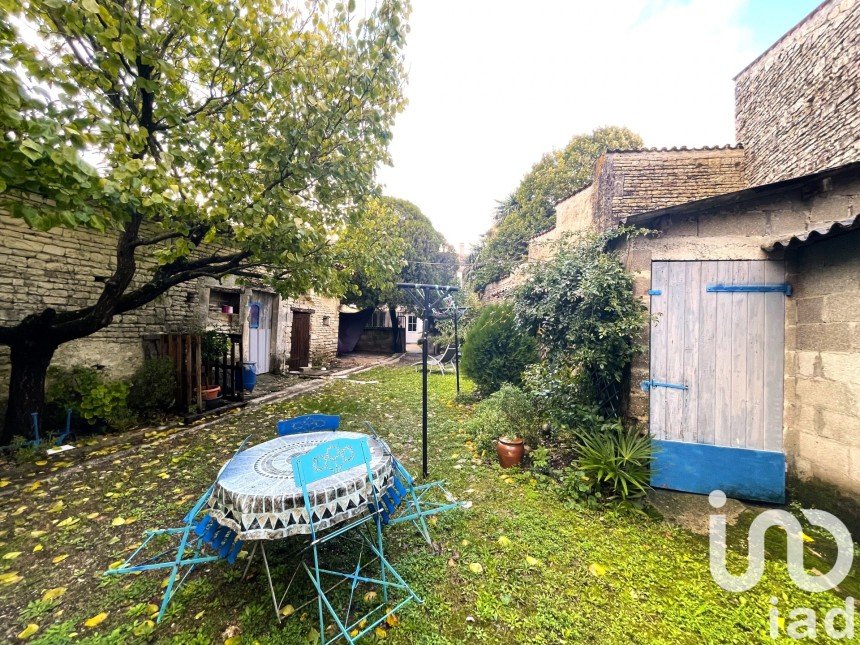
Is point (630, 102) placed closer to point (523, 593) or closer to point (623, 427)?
point (623, 427)

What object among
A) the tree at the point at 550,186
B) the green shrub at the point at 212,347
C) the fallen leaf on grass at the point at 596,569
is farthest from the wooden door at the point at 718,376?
the tree at the point at 550,186

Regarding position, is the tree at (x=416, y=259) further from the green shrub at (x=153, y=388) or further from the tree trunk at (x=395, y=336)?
the green shrub at (x=153, y=388)

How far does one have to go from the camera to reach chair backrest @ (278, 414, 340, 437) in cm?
286

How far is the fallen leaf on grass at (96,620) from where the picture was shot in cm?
187

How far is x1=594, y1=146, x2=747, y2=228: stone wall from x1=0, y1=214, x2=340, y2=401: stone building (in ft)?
30.2

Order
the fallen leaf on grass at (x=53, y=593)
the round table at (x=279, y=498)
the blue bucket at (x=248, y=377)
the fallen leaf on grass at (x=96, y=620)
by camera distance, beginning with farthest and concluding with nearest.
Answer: the blue bucket at (x=248, y=377), the fallen leaf on grass at (x=53, y=593), the fallen leaf on grass at (x=96, y=620), the round table at (x=279, y=498)

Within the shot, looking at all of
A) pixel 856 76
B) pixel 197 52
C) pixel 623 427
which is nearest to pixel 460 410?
pixel 623 427

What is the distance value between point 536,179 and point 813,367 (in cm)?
1811

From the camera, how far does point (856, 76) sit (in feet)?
18.1

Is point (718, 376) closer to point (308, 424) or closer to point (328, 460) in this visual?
point (328, 460)

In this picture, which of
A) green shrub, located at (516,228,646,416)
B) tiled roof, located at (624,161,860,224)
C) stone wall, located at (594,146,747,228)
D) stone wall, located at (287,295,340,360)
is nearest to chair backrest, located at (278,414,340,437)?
green shrub, located at (516,228,646,416)

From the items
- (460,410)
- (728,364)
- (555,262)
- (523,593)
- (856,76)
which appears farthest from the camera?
(460,410)

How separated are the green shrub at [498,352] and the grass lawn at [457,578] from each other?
3013 mm

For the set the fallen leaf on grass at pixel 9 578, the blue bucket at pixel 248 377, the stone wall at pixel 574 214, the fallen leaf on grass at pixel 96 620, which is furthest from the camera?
the stone wall at pixel 574 214
